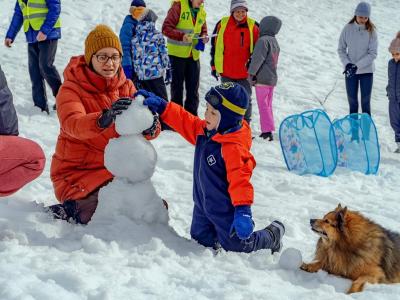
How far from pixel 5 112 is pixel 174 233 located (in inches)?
55.8

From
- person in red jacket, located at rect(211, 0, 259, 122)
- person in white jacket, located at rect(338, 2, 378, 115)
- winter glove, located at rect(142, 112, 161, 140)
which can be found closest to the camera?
winter glove, located at rect(142, 112, 161, 140)

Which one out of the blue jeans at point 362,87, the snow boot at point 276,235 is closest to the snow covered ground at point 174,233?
the snow boot at point 276,235

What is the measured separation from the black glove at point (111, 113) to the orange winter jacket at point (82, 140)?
27 centimetres

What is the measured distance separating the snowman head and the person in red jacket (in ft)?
12.8

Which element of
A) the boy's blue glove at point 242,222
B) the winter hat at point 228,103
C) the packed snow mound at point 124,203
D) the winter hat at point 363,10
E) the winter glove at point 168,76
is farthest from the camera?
the winter hat at point 363,10

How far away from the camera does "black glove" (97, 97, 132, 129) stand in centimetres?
357

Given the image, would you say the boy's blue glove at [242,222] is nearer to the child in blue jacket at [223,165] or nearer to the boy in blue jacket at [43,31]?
the child in blue jacket at [223,165]

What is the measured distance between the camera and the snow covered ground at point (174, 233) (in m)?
2.90

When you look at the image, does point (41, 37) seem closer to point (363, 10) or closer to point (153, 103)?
point (153, 103)

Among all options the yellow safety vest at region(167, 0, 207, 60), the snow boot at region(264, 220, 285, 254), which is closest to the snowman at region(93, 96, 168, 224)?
the snow boot at region(264, 220, 285, 254)

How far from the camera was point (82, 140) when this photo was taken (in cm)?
405

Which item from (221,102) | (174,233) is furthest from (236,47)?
(174,233)

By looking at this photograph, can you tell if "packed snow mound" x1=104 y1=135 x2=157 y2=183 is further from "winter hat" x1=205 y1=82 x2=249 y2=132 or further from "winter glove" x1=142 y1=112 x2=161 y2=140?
"winter hat" x1=205 y1=82 x2=249 y2=132

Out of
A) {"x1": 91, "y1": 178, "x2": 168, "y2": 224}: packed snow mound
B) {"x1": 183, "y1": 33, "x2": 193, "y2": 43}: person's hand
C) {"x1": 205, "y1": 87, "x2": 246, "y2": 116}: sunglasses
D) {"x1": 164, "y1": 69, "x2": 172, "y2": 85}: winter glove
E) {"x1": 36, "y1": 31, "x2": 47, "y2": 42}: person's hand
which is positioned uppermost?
{"x1": 183, "y1": 33, "x2": 193, "y2": 43}: person's hand
